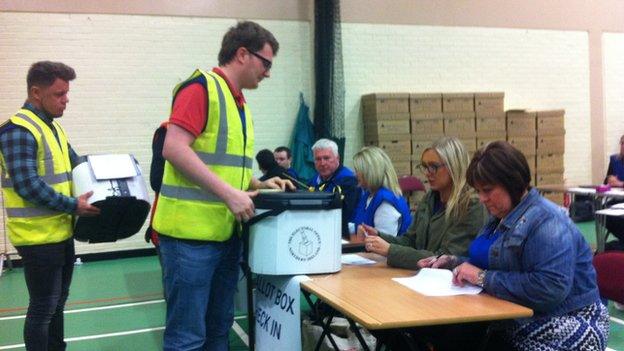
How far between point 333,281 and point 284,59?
5.69 meters

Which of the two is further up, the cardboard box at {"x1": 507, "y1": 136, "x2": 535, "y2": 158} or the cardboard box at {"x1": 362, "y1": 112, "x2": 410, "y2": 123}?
the cardboard box at {"x1": 362, "y1": 112, "x2": 410, "y2": 123}

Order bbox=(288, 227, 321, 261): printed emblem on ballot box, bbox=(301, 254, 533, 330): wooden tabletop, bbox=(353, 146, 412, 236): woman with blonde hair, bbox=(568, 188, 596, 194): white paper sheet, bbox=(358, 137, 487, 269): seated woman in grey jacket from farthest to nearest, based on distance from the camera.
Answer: bbox=(568, 188, 596, 194): white paper sheet < bbox=(353, 146, 412, 236): woman with blonde hair < bbox=(358, 137, 487, 269): seated woman in grey jacket < bbox=(288, 227, 321, 261): printed emblem on ballot box < bbox=(301, 254, 533, 330): wooden tabletop

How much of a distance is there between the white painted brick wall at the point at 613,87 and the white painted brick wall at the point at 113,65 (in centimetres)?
527

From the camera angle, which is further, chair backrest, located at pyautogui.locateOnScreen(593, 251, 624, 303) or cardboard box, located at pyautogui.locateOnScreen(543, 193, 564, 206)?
cardboard box, located at pyautogui.locateOnScreen(543, 193, 564, 206)

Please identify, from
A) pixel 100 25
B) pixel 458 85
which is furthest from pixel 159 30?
pixel 458 85

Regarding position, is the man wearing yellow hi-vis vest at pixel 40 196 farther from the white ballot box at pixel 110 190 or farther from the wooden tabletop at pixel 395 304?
the wooden tabletop at pixel 395 304

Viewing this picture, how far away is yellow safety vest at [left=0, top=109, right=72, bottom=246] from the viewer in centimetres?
268

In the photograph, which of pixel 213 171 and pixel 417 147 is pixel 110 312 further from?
pixel 417 147

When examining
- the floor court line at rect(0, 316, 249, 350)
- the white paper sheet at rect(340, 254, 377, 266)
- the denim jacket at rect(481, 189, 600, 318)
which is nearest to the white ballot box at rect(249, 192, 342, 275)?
the white paper sheet at rect(340, 254, 377, 266)

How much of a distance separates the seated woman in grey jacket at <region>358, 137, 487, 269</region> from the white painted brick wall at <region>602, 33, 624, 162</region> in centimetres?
755

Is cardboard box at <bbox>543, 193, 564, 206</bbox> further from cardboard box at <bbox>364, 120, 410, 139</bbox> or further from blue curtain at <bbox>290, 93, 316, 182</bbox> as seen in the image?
blue curtain at <bbox>290, 93, 316, 182</bbox>

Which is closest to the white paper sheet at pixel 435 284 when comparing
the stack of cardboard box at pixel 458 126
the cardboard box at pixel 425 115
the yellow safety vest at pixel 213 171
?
the yellow safety vest at pixel 213 171

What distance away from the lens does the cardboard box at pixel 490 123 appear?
7.95 meters

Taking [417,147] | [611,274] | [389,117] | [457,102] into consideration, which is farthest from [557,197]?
[611,274]
